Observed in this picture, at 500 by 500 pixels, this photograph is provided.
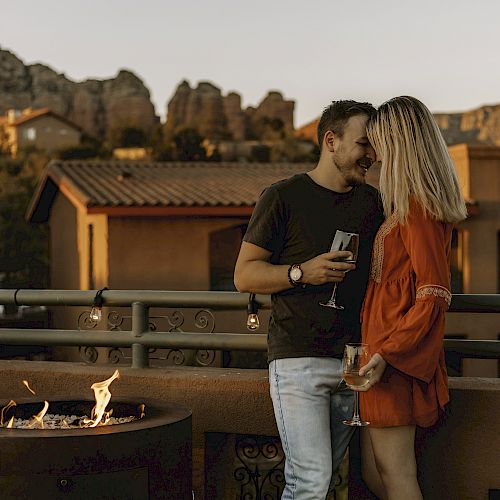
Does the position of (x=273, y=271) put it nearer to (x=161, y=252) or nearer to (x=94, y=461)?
(x=94, y=461)

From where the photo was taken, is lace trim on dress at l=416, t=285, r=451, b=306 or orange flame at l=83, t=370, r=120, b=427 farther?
orange flame at l=83, t=370, r=120, b=427

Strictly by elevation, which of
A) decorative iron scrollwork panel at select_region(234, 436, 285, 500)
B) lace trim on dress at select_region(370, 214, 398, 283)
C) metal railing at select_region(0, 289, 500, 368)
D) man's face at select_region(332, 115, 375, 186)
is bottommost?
decorative iron scrollwork panel at select_region(234, 436, 285, 500)

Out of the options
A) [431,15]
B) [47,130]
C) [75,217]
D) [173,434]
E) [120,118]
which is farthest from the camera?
[120,118]

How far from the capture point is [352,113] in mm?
4223

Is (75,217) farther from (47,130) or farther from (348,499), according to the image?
(47,130)

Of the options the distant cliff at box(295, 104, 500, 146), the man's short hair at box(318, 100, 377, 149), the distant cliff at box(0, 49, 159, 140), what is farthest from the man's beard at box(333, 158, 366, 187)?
the distant cliff at box(0, 49, 159, 140)

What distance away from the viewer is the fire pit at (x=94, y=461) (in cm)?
412

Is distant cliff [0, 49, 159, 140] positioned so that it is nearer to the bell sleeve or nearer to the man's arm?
the man's arm

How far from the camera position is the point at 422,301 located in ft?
12.9

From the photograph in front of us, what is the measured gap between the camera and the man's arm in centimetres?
405

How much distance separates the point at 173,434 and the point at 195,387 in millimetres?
968

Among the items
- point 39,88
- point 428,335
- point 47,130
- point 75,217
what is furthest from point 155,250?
point 39,88

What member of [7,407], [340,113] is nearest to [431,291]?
[340,113]

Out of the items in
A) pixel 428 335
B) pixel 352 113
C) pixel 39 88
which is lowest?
pixel 428 335
